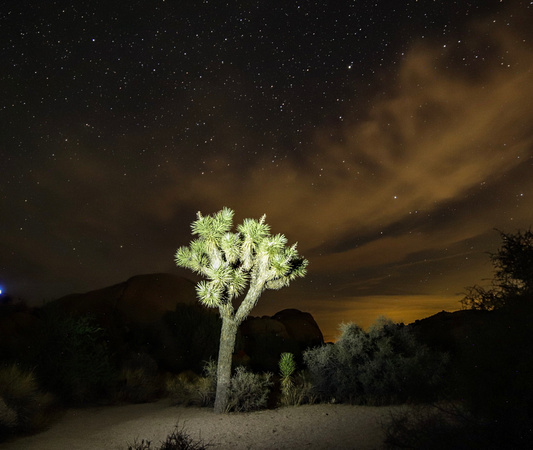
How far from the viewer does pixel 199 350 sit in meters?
22.5

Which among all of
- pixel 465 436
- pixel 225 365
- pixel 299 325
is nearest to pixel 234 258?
pixel 225 365

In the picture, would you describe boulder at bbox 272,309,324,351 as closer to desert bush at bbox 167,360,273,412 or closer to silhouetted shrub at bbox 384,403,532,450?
desert bush at bbox 167,360,273,412

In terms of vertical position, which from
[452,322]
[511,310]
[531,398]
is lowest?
[531,398]

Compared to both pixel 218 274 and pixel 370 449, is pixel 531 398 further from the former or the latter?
pixel 218 274

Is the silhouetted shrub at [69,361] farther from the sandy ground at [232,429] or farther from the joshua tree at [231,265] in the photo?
the joshua tree at [231,265]

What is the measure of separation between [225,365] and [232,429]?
2902 millimetres

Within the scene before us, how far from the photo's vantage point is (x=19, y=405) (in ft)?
34.4

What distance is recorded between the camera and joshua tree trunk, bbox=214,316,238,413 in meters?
11.8

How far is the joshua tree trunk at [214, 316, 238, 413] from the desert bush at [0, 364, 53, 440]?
464 centimetres

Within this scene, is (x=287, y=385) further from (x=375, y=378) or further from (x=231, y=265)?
(x=231, y=265)

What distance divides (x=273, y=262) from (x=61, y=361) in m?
8.81

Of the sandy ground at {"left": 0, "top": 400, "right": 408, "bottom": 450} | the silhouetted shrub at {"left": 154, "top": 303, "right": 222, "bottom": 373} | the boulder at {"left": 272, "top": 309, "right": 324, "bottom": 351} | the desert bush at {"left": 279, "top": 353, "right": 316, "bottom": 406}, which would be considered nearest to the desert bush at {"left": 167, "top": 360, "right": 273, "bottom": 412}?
the sandy ground at {"left": 0, "top": 400, "right": 408, "bottom": 450}

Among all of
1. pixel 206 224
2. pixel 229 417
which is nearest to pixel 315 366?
pixel 229 417

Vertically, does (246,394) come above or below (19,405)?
above
